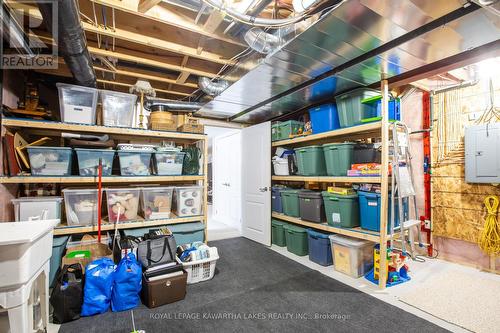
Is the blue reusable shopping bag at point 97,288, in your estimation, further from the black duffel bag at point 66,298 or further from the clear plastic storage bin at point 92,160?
the clear plastic storage bin at point 92,160

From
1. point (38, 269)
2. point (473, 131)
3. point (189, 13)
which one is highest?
point (189, 13)

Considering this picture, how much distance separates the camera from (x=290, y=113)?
14.5ft

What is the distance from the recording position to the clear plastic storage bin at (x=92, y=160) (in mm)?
2789

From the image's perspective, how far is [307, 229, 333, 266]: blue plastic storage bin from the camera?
332cm

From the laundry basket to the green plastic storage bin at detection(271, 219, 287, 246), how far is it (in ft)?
5.20

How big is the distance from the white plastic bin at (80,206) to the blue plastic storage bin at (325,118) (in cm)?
317

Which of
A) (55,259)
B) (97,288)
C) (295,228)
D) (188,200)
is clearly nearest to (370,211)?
(295,228)

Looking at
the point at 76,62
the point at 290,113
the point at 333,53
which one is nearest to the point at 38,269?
the point at 76,62

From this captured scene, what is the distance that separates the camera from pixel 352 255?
2.97 metres

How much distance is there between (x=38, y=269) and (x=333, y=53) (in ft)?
9.84

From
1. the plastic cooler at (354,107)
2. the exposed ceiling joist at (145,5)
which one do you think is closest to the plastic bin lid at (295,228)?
the plastic cooler at (354,107)

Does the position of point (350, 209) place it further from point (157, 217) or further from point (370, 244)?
point (157, 217)

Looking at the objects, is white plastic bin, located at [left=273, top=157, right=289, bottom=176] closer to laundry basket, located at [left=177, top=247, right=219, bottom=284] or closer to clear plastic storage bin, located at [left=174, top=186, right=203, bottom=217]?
clear plastic storage bin, located at [left=174, top=186, right=203, bottom=217]

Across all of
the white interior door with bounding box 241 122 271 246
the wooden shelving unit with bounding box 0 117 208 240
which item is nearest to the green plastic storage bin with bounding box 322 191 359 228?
the white interior door with bounding box 241 122 271 246
